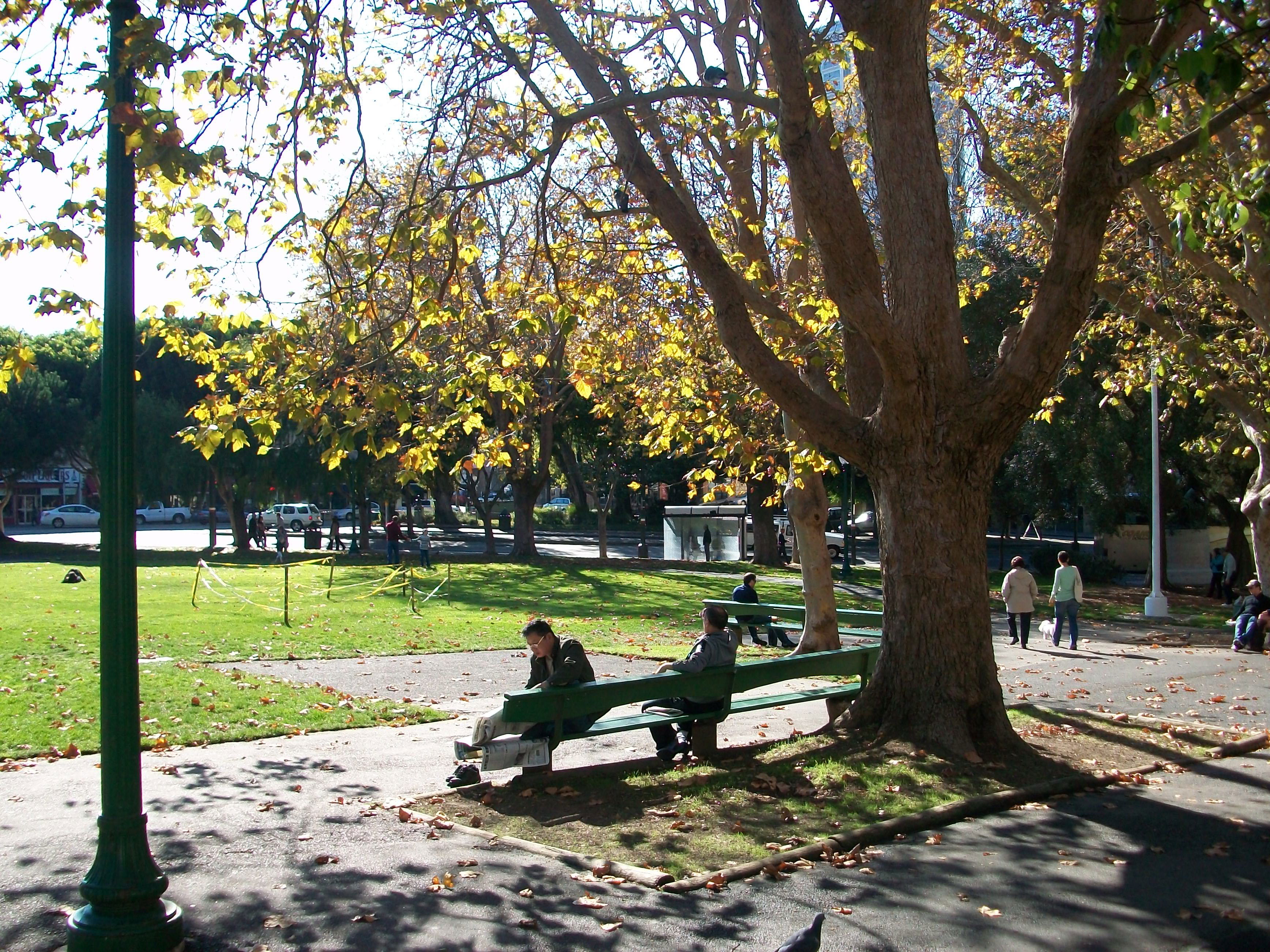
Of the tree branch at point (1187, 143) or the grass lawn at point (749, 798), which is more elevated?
the tree branch at point (1187, 143)

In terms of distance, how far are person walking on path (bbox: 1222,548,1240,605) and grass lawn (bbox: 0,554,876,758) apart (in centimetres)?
1016

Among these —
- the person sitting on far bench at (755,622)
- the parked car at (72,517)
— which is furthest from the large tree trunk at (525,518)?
the parked car at (72,517)

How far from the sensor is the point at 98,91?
664 centimetres

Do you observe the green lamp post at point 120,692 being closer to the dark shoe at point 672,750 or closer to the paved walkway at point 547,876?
the paved walkway at point 547,876

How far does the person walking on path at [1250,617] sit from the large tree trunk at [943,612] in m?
11.1

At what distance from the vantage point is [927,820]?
7121mm

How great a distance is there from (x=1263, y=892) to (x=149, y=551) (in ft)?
138

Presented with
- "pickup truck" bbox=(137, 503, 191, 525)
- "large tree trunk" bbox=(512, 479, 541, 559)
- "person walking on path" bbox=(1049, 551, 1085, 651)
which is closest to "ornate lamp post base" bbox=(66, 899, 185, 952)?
"person walking on path" bbox=(1049, 551, 1085, 651)

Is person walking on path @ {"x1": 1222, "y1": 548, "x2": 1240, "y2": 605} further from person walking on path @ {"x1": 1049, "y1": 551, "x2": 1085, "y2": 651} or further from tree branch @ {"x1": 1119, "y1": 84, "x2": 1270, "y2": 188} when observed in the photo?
tree branch @ {"x1": 1119, "y1": 84, "x2": 1270, "y2": 188}

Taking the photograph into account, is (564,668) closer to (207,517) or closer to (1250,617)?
(1250,617)

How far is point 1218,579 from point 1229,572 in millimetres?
1981

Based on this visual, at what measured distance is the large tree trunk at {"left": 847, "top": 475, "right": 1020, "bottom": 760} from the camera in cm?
865

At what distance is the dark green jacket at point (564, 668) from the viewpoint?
27.3ft

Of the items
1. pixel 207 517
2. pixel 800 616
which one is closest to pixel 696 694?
pixel 800 616
